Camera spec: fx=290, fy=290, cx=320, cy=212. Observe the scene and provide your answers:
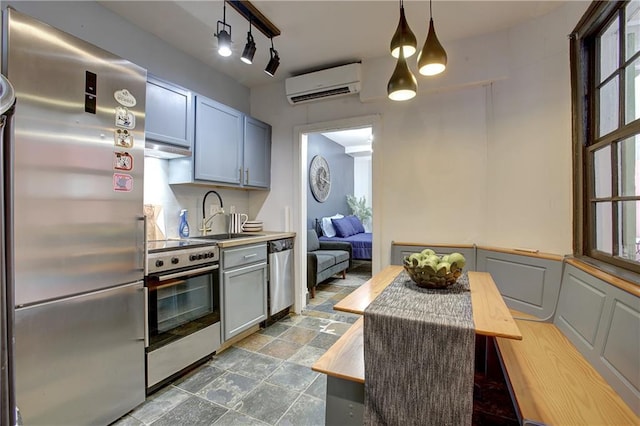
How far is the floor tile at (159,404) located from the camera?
173cm

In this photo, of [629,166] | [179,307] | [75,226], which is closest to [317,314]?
[179,307]

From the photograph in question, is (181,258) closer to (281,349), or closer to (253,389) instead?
(253,389)

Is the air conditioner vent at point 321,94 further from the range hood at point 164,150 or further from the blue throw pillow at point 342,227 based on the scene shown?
the blue throw pillow at point 342,227

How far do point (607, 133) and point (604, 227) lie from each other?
0.61 m

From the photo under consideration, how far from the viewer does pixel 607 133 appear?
6.05 ft

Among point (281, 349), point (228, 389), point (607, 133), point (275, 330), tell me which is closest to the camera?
point (607, 133)

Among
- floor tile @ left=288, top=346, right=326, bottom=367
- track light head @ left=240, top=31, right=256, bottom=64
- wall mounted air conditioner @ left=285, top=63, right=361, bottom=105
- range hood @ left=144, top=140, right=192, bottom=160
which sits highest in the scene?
wall mounted air conditioner @ left=285, top=63, right=361, bottom=105

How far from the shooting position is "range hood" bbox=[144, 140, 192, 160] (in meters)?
2.22

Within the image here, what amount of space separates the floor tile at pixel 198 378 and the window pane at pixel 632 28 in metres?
3.32

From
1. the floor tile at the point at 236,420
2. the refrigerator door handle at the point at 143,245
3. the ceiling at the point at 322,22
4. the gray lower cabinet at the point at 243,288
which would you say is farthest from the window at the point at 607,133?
the refrigerator door handle at the point at 143,245

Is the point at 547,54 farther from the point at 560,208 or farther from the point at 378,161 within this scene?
the point at 378,161

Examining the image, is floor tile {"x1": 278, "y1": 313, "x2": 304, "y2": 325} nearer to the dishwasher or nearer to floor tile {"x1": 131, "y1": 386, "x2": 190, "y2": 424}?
the dishwasher

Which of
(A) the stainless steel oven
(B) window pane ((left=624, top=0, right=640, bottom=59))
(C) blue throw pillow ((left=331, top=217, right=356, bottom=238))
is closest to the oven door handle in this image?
(A) the stainless steel oven

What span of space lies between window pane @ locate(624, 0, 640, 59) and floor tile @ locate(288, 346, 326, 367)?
9.36ft
